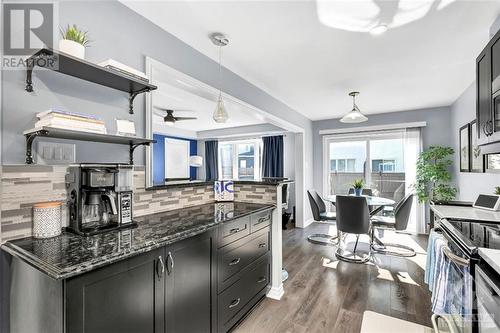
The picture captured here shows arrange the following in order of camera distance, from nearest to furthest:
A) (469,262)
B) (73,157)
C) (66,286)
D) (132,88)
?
(66,286), (469,262), (73,157), (132,88)

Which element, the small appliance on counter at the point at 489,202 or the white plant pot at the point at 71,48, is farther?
the small appliance on counter at the point at 489,202

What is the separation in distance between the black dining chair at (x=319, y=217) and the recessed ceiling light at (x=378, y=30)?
2523 millimetres

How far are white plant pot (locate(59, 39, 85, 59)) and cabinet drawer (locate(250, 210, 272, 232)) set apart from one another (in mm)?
1613

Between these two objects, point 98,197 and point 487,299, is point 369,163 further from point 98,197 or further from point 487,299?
point 98,197

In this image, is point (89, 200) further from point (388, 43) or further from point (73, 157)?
point (388, 43)

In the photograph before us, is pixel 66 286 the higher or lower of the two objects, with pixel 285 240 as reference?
higher

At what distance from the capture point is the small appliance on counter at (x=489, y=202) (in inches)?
87.5

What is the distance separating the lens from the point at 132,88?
1638 millimetres

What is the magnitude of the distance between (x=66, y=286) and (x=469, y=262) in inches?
74.9

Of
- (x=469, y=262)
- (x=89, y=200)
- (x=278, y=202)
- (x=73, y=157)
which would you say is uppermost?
(x=73, y=157)

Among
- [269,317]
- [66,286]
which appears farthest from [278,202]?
[66,286]

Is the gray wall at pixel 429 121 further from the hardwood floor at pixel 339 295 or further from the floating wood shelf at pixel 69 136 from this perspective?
the floating wood shelf at pixel 69 136

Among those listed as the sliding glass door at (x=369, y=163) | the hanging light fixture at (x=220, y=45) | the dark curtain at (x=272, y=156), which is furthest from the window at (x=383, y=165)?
the hanging light fixture at (x=220, y=45)

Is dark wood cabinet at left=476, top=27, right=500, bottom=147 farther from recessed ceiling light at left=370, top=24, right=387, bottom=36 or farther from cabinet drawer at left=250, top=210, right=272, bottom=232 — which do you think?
cabinet drawer at left=250, top=210, right=272, bottom=232
